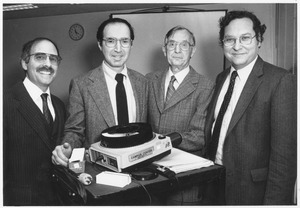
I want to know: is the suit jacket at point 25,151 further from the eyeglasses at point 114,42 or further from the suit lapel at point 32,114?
the eyeglasses at point 114,42

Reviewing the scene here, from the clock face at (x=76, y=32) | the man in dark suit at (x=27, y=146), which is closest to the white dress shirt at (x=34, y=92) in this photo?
the man in dark suit at (x=27, y=146)

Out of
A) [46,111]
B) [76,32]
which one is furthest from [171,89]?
[76,32]

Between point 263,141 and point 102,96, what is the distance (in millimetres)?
915

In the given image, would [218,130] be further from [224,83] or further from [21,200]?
[21,200]

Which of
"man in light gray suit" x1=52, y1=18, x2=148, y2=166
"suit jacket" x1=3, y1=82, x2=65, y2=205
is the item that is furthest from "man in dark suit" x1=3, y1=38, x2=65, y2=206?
"man in light gray suit" x1=52, y1=18, x2=148, y2=166

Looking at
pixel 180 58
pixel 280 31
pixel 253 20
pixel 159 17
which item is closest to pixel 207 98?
pixel 180 58

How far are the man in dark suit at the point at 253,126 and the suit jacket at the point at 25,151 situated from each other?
0.93m

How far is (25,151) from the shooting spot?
153 cm

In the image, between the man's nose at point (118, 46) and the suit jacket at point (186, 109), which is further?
the man's nose at point (118, 46)

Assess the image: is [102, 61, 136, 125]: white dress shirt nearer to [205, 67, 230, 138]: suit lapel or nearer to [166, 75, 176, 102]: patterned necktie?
[166, 75, 176, 102]: patterned necktie

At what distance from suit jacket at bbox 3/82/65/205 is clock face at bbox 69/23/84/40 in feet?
9.29

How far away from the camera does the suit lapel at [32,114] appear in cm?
155

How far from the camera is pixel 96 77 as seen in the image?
5.54 ft

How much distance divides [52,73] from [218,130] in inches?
40.5
